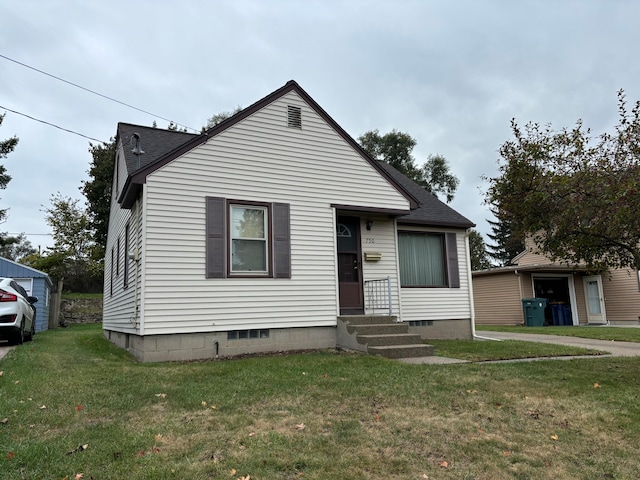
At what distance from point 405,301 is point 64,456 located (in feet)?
29.1

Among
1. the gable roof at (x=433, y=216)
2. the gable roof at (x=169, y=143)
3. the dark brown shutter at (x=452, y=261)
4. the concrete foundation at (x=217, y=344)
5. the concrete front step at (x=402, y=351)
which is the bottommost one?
the concrete front step at (x=402, y=351)

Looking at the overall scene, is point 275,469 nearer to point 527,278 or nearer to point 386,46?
point 386,46

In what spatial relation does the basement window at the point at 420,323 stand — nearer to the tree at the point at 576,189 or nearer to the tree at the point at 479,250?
the tree at the point at 576,189

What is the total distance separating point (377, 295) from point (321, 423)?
660 cm

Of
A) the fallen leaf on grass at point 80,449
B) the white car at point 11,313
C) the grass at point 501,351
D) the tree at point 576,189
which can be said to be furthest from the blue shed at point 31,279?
the tree at point 576,189

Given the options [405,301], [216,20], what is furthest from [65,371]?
[216,20]

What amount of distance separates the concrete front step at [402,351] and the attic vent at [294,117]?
190 inches

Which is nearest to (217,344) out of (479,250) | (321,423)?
(321,423)

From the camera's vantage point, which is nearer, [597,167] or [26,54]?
[597,167]

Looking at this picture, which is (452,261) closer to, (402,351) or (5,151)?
(402,351)

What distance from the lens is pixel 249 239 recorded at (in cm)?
884

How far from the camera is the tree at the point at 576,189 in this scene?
5.85 m

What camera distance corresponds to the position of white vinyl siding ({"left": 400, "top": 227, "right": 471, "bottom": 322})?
11.3 metres

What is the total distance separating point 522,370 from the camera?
650 centimetres
